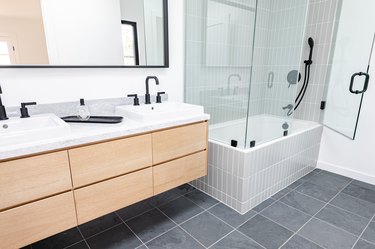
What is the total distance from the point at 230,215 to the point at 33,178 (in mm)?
1406

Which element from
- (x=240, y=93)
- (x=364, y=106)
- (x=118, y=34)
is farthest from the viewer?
(x=364, y=106)

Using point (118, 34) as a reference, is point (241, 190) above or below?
below

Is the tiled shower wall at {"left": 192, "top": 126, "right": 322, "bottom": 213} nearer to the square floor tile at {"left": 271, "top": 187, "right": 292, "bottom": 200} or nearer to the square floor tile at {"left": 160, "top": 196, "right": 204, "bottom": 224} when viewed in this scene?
the square floor tile at {"left": 271, "top": 187, "right": 292, "bottom": 200}

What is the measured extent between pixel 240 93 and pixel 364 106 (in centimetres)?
134

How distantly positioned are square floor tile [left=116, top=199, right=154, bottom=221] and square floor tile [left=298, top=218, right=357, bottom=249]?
3.96 feet

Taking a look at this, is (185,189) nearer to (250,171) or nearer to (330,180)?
(250,171)

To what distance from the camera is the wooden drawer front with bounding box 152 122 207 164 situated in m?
1.48

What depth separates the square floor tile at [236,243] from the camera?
4.90 ft

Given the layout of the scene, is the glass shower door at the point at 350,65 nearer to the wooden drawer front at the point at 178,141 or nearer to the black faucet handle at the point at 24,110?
the wooden drawer front at the point at 178,141

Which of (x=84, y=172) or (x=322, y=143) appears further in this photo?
(x=322, y=143)

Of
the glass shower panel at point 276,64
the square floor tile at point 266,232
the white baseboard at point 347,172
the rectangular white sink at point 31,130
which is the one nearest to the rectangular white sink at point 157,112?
the rectangular white sink at point 31,130

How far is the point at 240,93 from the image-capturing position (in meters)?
2.13

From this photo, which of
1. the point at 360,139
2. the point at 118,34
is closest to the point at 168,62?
the point at 118,34

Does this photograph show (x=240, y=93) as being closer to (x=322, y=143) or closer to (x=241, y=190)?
(x=241, y=190)
